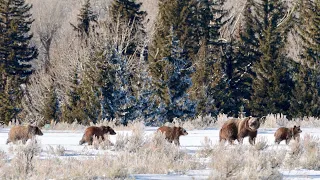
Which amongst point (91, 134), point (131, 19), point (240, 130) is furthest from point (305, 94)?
point (91, 134)

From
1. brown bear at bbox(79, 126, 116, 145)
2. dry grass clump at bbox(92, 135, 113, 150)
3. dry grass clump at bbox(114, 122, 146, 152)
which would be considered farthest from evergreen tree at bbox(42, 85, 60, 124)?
dry grass clump at bbox(114, 122, 146, 152)

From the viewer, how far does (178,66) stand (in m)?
38.5

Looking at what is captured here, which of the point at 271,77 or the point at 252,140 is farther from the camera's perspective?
the point at 271,77

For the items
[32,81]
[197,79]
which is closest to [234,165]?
[197,79]

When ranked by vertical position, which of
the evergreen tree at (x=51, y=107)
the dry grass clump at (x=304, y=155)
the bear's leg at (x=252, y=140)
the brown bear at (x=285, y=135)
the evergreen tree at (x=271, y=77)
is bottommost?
the dry grass clump at (x=304, y=155)

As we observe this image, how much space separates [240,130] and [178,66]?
996 inches

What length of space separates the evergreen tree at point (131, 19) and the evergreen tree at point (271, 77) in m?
8.66

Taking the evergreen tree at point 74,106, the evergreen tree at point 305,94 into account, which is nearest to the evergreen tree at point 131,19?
the evergreen tree at point 74,106

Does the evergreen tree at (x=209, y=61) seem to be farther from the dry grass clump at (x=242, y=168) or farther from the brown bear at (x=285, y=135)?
the dry grass clump at (x=242, y=168)

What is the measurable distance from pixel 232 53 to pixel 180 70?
357 inches

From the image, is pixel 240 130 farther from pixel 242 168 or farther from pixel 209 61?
pixel 209 61

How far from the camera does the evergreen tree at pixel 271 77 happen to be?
43.2 m

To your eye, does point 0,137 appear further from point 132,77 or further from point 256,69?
point 256,69

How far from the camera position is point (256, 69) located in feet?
146
